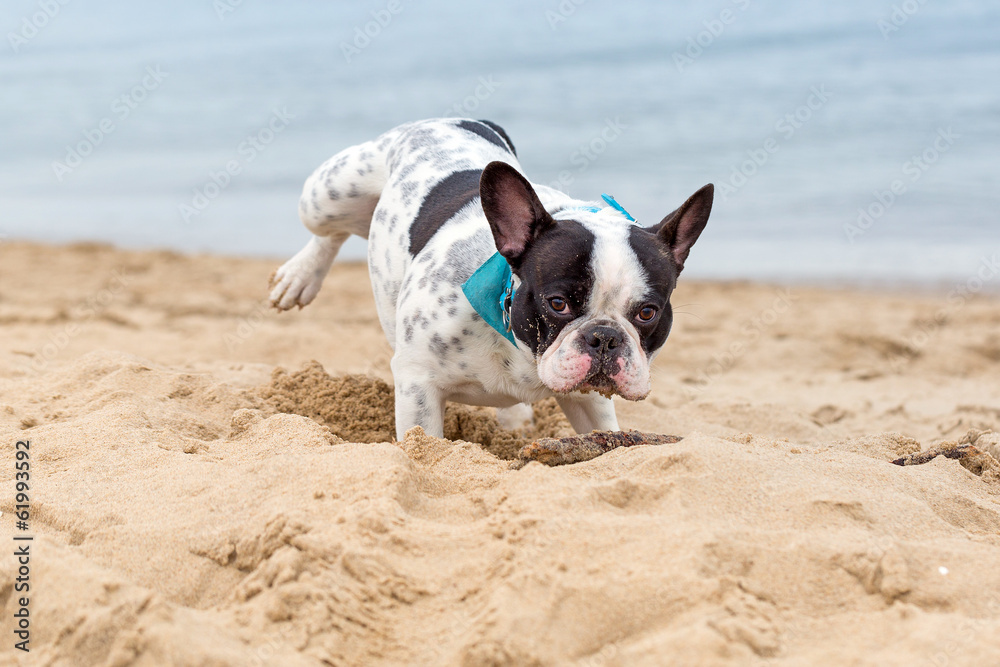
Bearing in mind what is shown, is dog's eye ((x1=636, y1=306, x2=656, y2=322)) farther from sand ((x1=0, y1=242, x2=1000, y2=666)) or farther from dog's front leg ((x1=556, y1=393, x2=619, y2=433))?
dog's front leg ((x1=556, y1=393, x2=619, y2=433))

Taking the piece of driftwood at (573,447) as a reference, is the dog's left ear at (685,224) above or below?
above

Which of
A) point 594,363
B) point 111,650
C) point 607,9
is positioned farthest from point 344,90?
point 111,650

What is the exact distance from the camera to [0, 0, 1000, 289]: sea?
10984 mm

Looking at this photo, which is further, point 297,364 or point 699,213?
point 297,364

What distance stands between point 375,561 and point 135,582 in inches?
23.6

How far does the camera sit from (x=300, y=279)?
5438mm

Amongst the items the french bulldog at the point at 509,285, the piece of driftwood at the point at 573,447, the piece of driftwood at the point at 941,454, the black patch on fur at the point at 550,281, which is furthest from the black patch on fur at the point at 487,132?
the piece of driftwood at the point at 941,454

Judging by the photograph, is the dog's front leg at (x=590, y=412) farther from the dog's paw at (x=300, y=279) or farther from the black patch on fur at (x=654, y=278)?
the dog's paw at (x=300, y=279)

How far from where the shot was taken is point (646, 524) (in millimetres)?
2348

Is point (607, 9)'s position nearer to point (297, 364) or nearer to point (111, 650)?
point (297, 364)

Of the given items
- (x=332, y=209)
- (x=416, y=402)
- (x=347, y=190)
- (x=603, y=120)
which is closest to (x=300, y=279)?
(x=332, y=209)

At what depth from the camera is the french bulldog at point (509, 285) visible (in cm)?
326

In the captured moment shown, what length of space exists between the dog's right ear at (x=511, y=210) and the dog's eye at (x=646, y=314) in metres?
0.48

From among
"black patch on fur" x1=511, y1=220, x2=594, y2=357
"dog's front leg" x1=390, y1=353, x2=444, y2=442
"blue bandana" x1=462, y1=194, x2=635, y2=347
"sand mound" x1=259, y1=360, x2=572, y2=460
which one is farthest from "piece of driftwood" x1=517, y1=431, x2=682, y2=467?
"sand mound" x1=259, y1=360, x2=572, y2=460
